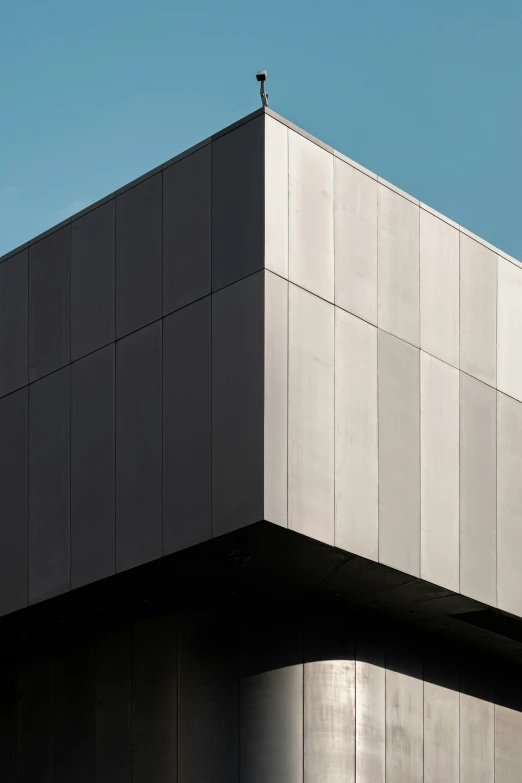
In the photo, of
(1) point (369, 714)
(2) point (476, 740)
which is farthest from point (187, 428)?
(2) point (476, 740)

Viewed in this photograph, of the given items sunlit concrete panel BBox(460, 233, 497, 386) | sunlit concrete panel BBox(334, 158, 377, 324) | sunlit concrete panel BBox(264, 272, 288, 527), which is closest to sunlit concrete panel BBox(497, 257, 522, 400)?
sunlit concrete panel BBox(460, 233, 497, 386)

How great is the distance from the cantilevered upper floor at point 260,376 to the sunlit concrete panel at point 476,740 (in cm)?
246

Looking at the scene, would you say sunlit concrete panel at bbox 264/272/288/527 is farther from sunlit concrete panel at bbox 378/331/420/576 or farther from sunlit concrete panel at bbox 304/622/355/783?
sunlit concrete panel at bbox 304/622/355/783

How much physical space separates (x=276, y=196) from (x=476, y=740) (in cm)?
1075

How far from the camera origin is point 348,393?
80.7 feet

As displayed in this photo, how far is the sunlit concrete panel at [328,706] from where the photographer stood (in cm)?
2583

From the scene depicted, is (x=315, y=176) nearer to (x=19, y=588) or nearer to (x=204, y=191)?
(x=204, y=191)

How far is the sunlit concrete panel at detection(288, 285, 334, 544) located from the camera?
23.5m

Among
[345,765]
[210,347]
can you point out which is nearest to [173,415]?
[210,347]

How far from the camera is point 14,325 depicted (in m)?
28.2

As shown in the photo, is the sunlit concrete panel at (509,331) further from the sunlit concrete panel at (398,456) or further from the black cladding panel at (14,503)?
the black cladding panel at (14,503)

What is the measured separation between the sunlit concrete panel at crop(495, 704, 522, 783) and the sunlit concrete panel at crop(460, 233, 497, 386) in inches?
251

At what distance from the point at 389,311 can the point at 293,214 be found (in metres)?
2.48

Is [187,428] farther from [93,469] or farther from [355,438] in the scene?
[355,438]
